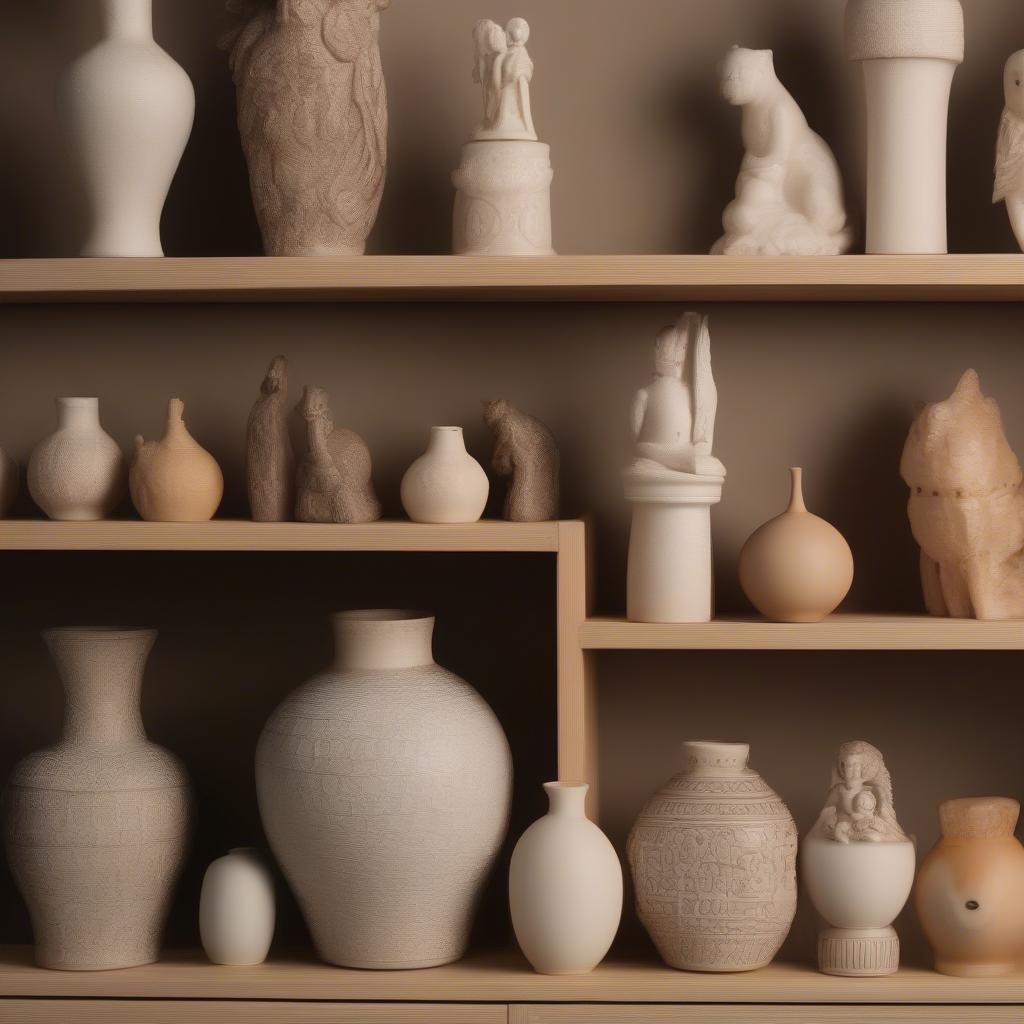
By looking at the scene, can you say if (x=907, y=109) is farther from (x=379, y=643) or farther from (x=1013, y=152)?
(x=379, y=643)

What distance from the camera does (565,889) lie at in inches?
60.3

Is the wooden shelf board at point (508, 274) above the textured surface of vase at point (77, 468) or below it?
above

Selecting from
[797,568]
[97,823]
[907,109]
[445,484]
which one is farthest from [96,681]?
[907,109]

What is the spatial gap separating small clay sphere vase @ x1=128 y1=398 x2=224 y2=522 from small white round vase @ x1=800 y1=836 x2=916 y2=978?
30.6 inches

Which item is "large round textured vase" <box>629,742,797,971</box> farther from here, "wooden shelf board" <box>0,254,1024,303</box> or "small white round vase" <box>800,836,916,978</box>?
"wooden shelf board" <box>0,254,1024,303</box>

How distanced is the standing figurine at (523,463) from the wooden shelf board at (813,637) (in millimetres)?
153

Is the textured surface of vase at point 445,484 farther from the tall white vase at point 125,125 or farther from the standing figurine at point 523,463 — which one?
the tall white vase at point 125,125

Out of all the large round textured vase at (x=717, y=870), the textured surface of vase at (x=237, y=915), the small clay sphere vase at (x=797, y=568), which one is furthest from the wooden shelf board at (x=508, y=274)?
the textured surface of vase at (x=237, y=915)

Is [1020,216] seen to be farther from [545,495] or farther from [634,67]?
[545,495]

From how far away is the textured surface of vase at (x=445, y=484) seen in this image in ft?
5.29

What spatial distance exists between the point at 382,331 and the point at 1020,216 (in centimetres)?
75

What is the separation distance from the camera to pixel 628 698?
1812 millimetres

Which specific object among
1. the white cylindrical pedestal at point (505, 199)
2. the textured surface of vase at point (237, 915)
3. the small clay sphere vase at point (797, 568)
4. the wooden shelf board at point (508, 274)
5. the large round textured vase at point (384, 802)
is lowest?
the textured surface of vase at point (237, 915)

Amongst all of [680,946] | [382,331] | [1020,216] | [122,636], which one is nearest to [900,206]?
[1020,216]
